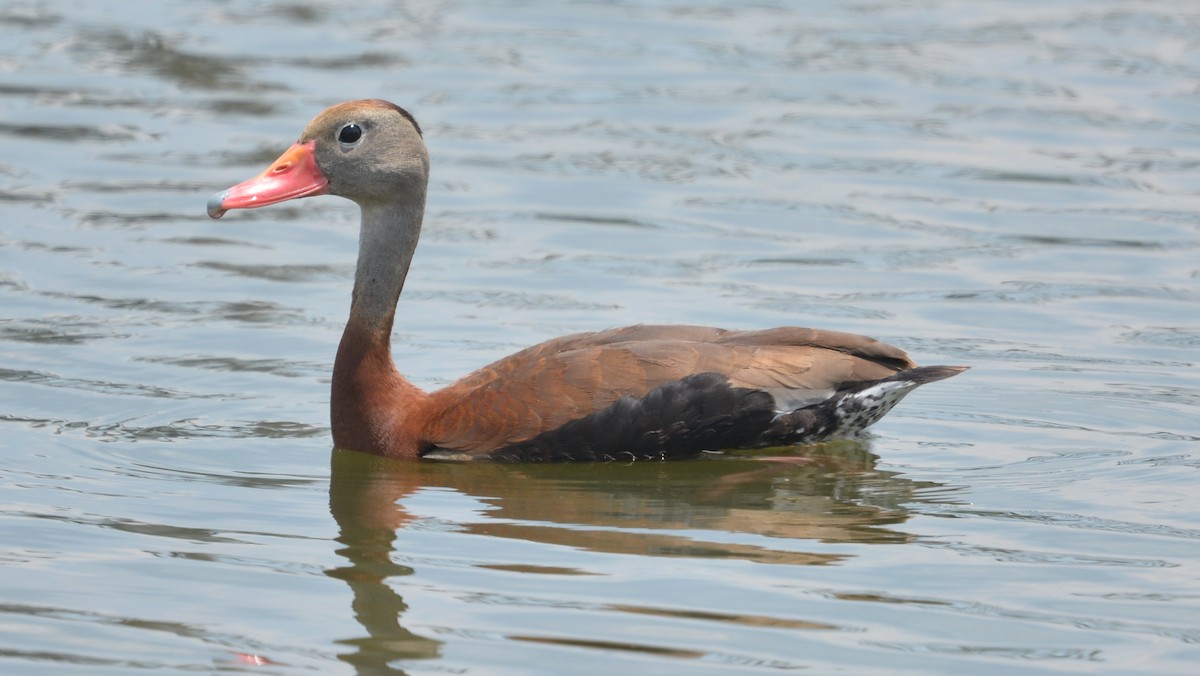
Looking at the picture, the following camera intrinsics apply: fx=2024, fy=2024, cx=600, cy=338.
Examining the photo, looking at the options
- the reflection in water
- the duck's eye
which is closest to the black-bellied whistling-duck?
the duck's eye

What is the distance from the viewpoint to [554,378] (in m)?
8.20

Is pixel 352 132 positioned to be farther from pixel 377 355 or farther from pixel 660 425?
pixel 660 425

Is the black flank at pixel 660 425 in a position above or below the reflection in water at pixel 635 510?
above

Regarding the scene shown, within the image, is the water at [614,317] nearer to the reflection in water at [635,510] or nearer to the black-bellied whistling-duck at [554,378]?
the reflection in water at [635,510]

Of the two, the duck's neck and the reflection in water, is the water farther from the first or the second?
the duck's neck

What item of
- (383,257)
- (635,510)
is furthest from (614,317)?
(635,510)

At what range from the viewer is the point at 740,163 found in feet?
45.3

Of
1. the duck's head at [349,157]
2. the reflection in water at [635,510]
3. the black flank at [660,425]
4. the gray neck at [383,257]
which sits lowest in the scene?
the reflection in water at [635,510]

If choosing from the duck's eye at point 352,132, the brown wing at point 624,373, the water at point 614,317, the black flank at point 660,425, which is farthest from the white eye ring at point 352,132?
the black flank at point 660,425

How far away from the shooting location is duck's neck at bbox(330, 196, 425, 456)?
838 cm

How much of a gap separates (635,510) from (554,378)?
0.81m

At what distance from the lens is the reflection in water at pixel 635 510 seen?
22.2ft

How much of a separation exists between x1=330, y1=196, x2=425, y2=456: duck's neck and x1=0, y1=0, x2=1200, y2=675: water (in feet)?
0.47

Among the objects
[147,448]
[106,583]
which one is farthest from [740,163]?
[106,583]
